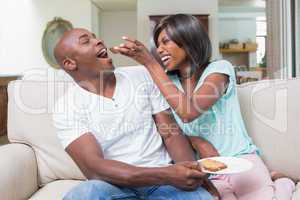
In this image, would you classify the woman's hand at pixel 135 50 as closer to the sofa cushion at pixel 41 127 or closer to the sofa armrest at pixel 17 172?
the sofa cushion at pixel 41 127

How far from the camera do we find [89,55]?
1.37 meters

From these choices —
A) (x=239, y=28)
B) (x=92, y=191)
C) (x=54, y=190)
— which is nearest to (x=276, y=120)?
(x=92, y=191)

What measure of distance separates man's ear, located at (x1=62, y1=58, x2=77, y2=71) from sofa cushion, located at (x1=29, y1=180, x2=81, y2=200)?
549 millimetres

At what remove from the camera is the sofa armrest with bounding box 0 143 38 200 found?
1381 mm

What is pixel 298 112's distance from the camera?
5.24 ft

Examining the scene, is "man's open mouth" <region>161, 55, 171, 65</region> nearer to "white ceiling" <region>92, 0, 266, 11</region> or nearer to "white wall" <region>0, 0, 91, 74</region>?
"white wall" <region>0, 0, 91, 74</region>

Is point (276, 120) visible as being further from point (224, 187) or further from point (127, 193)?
point (127, 193)

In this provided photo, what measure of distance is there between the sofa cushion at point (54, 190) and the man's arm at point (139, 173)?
39cm

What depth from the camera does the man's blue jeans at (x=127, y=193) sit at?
1.07 metres

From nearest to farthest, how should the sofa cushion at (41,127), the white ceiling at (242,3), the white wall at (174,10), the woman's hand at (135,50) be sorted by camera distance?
the woman's hand at (135,50)
the sofa cushion at (41,127)
the white wall at (174,10)
the white ceiling at (242,3)

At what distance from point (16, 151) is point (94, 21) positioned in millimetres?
5507

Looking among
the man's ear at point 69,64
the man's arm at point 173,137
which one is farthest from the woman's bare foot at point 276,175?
the man's ear at point 69,64

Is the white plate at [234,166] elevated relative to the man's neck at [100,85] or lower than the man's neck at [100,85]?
lower

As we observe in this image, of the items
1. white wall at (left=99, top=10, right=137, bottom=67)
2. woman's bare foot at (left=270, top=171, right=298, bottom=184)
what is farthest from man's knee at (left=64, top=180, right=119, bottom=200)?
white wall at (left=99, top=10, right=137, bottom=67)
